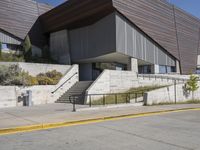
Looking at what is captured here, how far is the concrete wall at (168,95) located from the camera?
23216 mm

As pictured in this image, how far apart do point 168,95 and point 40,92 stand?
1210cm

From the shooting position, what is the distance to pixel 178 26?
42.6 meters

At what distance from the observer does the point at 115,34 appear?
32.4 metres

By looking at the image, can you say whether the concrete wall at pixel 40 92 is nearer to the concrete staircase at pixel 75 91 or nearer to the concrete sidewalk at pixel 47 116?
the concrete staircase at pixel 75 91

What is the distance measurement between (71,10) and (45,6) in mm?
10468

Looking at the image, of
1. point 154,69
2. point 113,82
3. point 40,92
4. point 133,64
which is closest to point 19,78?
point 40,92

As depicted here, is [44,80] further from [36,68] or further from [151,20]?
[151,20]

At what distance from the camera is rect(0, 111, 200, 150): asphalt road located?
785 cm

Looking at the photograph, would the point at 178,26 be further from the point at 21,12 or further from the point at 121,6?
the point at 21,12

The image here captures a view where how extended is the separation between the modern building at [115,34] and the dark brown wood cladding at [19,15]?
14 centimetres

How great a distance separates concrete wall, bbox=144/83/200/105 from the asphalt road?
11.7 metres

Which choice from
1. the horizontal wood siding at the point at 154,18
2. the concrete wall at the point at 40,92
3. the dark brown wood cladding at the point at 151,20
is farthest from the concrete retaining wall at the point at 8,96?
the horizontal wood siding at the point at 154,18

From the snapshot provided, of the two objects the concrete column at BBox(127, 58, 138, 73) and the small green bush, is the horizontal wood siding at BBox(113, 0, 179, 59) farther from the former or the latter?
the small green bush

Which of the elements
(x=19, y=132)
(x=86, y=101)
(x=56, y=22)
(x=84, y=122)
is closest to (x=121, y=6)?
(x=56, y=22)
